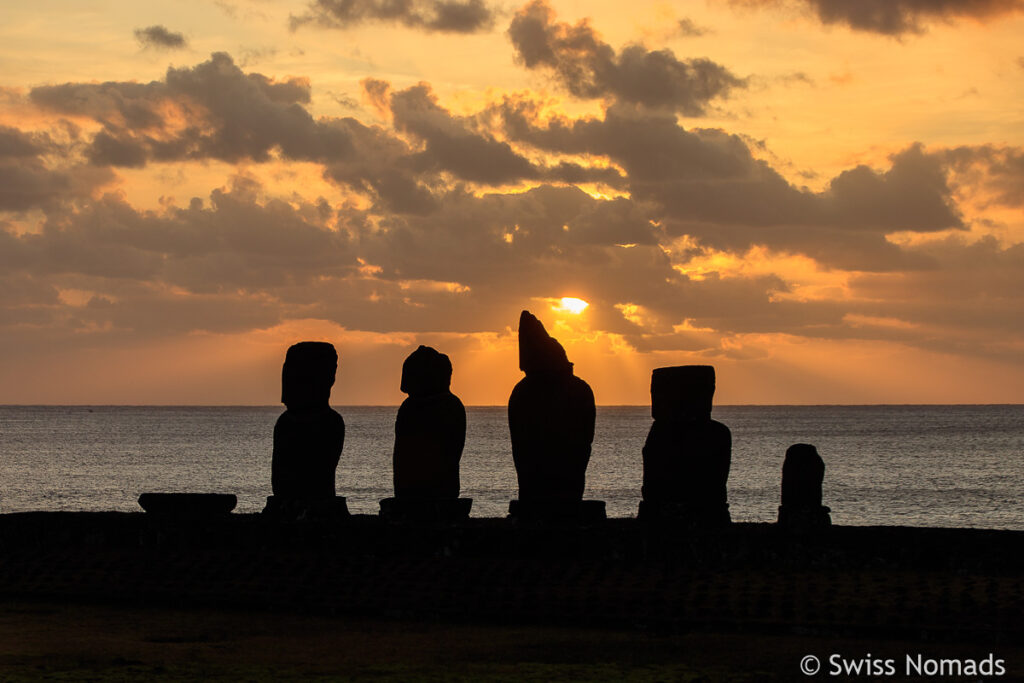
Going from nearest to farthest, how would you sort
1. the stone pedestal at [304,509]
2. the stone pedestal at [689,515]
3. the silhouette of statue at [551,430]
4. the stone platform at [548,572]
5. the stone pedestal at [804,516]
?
1. the stone platform at [548,572]
2. the stone pedestal at [689,515]
3. the silhouette of statue at [551,430]
4. the stone pedestal at [804,516]
5. the stone pedestal at [304,509]

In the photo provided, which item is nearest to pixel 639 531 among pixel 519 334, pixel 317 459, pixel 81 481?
pixel 519 334

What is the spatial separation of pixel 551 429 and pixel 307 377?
4215mm

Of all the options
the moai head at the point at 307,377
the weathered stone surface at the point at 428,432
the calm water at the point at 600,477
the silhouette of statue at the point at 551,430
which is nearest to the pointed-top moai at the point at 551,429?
the silhouette of statue at the point at 551,430

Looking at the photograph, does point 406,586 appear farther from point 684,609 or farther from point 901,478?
point 901,478

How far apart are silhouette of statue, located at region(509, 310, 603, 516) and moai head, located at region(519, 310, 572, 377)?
1 centimetres

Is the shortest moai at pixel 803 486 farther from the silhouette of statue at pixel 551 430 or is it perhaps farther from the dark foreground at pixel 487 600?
the silhouette of statue at pixel 551 430

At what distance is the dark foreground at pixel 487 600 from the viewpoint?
14086 millimetres

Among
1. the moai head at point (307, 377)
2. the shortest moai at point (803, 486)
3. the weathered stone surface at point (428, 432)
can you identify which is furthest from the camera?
the moai head at point (307, 377)

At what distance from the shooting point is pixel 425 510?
20500 mm

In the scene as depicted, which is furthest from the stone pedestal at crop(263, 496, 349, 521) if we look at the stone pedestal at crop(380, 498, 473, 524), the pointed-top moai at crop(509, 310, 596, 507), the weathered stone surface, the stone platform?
the pointed-top moai at crop(509, 310, 596, 507)

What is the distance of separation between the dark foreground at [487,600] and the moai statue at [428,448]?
2.28 feet

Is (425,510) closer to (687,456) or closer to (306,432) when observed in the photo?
(306,432)

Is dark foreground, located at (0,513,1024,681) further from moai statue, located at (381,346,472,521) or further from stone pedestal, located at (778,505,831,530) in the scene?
stone pedestal, located at (778,505,831,530)

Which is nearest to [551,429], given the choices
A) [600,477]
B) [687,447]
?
[687,447]
